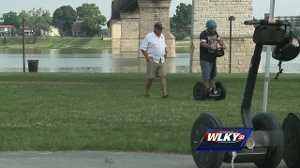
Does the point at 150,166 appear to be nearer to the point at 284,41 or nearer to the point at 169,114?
the point at 284,41

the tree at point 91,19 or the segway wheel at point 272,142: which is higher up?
the tree at point 91,19

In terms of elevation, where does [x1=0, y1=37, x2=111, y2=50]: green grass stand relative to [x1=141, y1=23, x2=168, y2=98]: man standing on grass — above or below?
below

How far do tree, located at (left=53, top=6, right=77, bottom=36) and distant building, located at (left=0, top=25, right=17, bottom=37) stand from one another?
43.3 feet

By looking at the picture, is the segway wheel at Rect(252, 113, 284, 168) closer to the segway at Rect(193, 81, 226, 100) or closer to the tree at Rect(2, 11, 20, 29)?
the segway at Rect(193, 81, 226, 100)

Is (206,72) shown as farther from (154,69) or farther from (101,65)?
(101,65)

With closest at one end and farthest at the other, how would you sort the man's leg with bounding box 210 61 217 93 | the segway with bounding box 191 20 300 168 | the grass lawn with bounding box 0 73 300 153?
the segway with bounding box 191 20 300 168 < the grass lawn with bounding box 0 73 300 153 < the man's leg with bounding box 210 61 217 93

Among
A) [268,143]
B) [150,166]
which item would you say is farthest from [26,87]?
[268,143]

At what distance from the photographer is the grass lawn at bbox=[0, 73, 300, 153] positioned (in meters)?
8.84

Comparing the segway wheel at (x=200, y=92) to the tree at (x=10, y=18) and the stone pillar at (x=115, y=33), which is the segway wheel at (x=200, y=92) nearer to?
the stone pillar at (x=115, y=33)

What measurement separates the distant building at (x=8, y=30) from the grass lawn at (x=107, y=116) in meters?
157

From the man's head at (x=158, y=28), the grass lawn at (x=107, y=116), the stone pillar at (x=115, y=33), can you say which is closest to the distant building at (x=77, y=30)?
the stone pillar at (x=115, y=33)

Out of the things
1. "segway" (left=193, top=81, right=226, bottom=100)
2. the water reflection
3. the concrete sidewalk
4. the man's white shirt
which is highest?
the man's white shirt

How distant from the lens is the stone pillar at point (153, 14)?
199 feet

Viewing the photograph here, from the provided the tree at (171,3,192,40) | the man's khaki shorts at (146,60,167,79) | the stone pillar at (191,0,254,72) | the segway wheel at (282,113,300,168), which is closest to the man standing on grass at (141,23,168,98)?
the man's khaki shorts at (146,60,167,79)
